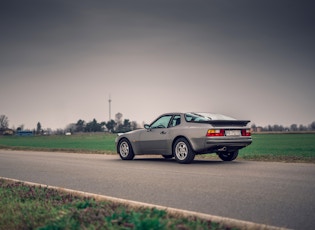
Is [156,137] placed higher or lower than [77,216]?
higher

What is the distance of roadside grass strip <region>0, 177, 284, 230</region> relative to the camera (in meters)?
3.88

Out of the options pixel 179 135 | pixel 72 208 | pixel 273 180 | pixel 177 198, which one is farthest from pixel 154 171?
pixel 72 208

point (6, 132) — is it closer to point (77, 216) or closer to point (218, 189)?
point (218, 189)

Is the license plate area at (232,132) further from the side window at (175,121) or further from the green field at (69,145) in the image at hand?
the green field at (69,145)

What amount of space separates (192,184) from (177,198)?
59.7 inches

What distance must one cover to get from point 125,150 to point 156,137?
1.67 m

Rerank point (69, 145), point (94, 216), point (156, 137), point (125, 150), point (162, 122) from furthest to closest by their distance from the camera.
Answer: point (69, 145) < point (125, 150) < point (162, 122) < point (156, 137) < point (94, 216)

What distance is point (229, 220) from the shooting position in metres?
4.20

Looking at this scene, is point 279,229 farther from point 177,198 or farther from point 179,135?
point 179,135

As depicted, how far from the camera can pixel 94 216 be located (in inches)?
169

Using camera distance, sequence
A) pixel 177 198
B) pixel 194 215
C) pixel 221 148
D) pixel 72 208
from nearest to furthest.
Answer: pixel 194 215
pixel 72 208
pixel 177 198
pixel 221 148

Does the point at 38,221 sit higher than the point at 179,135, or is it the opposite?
the point at 179,135

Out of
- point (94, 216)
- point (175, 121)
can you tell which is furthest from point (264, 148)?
point (94, 216)

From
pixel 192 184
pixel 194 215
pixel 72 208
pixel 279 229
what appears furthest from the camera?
pixel 192 184
